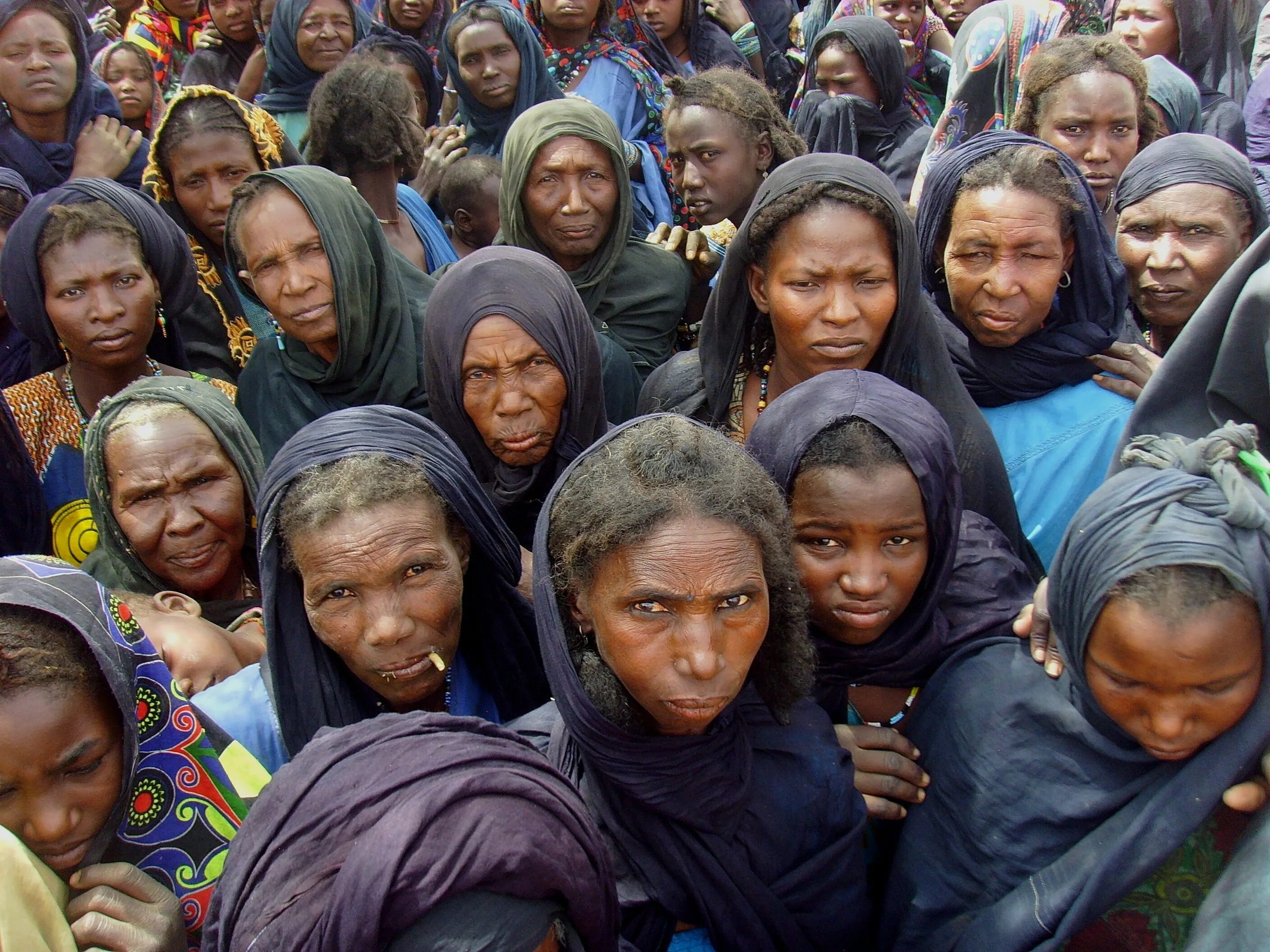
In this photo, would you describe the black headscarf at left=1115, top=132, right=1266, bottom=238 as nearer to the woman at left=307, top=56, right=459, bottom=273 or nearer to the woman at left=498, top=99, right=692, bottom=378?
the woman at left=498, top=99, right=692, bottom=378

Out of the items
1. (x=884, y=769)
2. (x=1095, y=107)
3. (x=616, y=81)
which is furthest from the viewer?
(x=616, y=81)

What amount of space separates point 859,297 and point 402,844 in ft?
6.39

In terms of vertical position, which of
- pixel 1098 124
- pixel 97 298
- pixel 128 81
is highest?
pixel 128 81

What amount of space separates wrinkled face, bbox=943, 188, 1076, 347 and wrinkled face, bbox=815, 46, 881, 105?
335 centimetres

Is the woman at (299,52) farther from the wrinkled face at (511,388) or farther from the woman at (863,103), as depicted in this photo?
the wrinkled face at (511,388)

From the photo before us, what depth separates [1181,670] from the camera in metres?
1.73

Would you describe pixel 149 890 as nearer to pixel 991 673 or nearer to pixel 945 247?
pixel 991 673

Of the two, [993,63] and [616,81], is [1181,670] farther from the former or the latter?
[616,81]

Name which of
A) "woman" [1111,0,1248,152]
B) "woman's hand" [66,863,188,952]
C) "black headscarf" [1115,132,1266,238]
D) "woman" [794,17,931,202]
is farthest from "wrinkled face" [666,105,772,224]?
"woman's hand" [66,863,188,952]

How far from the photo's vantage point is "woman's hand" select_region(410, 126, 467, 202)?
18.8ft

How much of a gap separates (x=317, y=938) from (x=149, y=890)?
0.51 meters

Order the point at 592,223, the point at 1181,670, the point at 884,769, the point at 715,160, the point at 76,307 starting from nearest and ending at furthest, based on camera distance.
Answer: the point at 1181,670 < the point at 884,769 < the point at 76,307 < the point at 592,223 < the point at 715,160

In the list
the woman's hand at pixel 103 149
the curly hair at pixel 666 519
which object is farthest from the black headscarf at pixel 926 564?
the woman's hand at pixel 103 149

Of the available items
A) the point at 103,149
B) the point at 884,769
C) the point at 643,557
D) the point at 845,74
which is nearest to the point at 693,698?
the point at 643,557
